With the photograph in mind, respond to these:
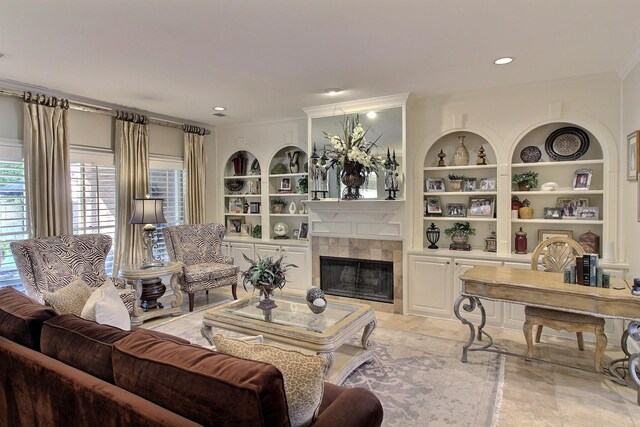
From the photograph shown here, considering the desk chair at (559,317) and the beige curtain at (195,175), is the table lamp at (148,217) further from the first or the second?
the desk chair at (559,317)

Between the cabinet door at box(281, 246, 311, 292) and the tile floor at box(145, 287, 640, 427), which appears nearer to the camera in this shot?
the tile floor at box(145, 287, 640, 427)

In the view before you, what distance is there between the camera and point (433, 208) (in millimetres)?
4676

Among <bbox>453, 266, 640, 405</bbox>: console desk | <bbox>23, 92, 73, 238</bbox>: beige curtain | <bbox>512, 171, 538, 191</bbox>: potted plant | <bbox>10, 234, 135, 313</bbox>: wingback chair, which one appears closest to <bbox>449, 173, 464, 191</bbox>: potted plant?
<bbox>512, 171, 538, 191</bbox>: potted plant

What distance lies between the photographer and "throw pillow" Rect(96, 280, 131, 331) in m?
2.17

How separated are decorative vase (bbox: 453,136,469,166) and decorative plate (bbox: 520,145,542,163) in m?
0.58

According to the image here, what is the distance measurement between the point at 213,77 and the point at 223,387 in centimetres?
325

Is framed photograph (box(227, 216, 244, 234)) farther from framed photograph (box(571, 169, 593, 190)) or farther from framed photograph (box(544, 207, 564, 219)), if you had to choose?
framed photograph (box(571, 169, 593, 190))

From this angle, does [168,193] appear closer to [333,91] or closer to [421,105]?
[333,91]

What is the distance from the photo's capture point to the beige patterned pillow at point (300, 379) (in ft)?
4.29

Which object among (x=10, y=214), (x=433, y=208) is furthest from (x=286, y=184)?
(x=10, y=214)

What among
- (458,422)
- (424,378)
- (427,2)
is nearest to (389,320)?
(424,378)

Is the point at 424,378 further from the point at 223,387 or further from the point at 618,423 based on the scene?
the point at 223,387

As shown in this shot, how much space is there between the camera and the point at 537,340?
12.2ft

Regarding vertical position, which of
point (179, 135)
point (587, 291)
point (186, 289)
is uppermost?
point (179, 135)
